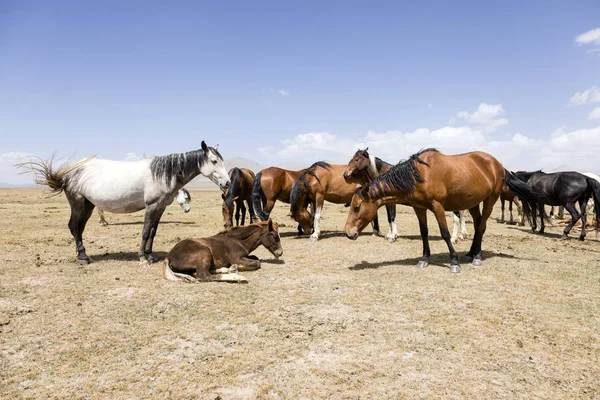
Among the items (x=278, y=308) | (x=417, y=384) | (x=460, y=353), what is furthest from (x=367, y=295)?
(x=417, y=384)

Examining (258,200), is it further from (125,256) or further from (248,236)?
(125,256)

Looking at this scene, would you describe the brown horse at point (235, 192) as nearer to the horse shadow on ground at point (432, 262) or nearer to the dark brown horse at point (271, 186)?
the dark brown horse at point (271, 186)

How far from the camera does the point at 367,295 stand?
19.8ft

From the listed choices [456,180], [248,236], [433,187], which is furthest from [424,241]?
[248,236]

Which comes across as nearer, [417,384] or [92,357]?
[417,384]

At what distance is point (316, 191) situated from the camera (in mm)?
12438

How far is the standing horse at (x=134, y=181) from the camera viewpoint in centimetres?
804

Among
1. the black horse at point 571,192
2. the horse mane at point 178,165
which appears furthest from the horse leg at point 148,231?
the black horse at point 571,192

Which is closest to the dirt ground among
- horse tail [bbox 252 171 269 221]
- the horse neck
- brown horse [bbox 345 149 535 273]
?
the horse neck

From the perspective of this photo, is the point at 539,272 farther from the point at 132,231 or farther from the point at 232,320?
the point at 132,231

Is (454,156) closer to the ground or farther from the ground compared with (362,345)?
farther from the ground

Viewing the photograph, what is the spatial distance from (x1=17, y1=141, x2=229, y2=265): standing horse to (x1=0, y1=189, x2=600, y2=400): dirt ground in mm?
1263

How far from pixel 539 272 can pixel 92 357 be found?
325 inches

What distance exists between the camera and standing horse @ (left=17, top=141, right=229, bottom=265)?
804cm
